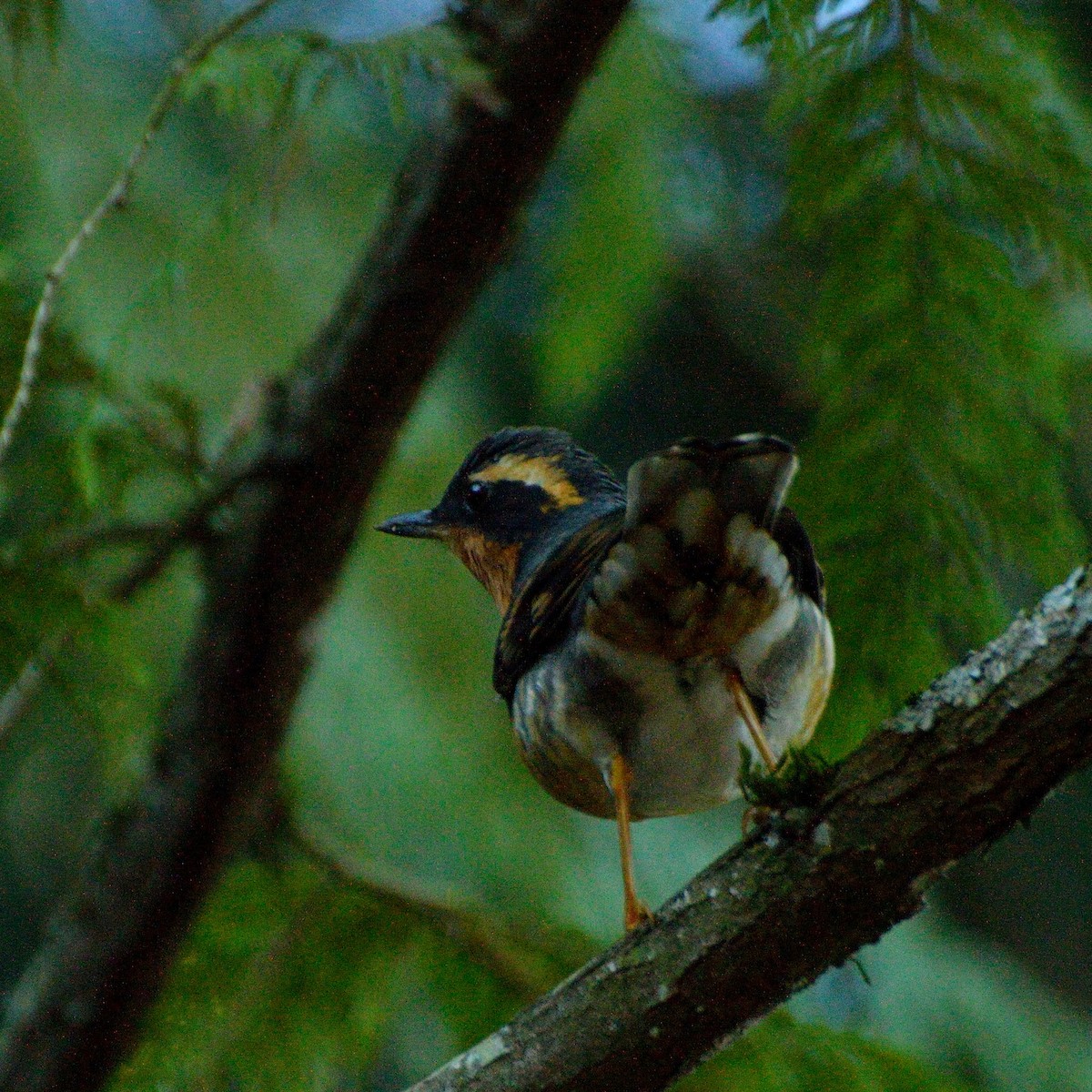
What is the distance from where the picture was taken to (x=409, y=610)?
3.84m

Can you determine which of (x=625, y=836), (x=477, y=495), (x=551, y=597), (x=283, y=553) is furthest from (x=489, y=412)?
(x=625, y=836)

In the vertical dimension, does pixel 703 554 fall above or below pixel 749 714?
above

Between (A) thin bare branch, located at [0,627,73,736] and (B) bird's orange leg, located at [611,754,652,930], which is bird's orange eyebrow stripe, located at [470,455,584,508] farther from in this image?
(A) thin bare branch, located at [0,627,73,736]

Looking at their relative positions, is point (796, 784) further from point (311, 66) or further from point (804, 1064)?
point (804, 1064)

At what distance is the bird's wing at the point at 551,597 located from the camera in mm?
2340

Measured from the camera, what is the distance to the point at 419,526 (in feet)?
9.53

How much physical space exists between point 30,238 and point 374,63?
1684 millimetres

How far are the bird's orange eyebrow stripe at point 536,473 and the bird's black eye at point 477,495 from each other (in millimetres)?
17

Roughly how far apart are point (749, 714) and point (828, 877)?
74 cm

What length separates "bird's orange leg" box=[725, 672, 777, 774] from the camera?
2266 mm

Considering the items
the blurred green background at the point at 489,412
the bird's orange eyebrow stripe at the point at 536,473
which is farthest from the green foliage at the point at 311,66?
the bird's orange eyebrow stripe at the point at 536,473

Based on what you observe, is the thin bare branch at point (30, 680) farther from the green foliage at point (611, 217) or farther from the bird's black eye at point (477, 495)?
the green foliage at point (611, 217)

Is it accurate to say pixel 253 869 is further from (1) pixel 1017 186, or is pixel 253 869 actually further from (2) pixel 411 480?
(1) pixel 1017 186

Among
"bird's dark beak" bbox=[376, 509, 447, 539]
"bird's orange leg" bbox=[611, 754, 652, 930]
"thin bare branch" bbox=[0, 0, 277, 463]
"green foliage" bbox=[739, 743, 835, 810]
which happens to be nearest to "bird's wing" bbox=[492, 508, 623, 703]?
"bird's orange leg" bbox=[611, 754, 652, 930]
